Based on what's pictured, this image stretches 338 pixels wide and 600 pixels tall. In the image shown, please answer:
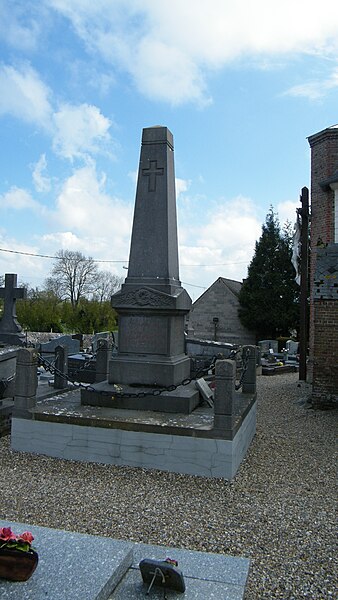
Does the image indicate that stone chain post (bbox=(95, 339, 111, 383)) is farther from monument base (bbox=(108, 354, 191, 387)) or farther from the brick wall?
the brick wall

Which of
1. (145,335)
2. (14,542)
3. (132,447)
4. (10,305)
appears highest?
(10,305)

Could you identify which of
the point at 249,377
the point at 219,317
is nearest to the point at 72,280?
the point at 219,317

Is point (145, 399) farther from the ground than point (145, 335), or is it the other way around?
point (145, 335)

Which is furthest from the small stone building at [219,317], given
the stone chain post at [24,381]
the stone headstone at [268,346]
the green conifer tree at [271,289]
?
the stone chain post at [24,381]

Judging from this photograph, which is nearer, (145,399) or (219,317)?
(145,399)

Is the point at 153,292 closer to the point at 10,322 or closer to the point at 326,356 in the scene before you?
the point at 326,356

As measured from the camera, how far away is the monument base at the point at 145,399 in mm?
6332

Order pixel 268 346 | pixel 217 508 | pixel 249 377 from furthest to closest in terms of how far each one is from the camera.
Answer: pixel 268 346 → pixel 249 377 → pixel 217 508

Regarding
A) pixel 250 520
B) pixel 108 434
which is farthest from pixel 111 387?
pixel 250 520

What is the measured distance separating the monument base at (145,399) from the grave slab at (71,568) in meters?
3.32

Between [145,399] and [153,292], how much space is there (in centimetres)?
156

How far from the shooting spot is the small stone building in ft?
98.4

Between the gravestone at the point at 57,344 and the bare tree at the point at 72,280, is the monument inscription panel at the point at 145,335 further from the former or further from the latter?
the bare tree at the point at 72,280

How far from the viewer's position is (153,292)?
6.86 meters
